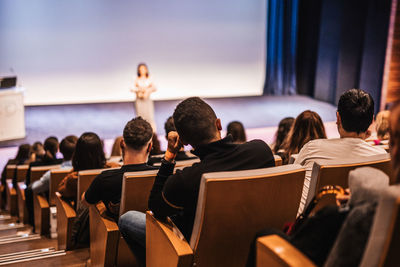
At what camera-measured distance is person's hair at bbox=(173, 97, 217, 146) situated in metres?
1.78

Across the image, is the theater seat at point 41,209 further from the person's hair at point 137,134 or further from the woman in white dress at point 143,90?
the woman in white dress at point 143,90

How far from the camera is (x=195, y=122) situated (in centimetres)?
178

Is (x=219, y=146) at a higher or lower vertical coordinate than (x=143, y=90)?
higher

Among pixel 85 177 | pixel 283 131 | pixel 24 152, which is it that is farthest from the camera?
pixel 24 152

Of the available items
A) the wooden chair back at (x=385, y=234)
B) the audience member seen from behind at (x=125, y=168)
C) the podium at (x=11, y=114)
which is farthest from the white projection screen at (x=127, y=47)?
the wooden chair back at (x=385, y=234)

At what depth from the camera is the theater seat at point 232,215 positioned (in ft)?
5.15

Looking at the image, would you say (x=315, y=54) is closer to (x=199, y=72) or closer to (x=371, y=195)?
(x=199, y=72)

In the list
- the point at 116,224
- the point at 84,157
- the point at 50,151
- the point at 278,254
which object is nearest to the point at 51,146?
the point at 50,151

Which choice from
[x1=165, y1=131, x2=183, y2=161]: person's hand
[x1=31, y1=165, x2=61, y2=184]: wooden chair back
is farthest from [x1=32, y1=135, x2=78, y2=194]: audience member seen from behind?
[x1=165, y1=131, x2=183, y2=161]: person's hand

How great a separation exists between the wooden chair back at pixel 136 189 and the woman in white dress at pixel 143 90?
4.83m

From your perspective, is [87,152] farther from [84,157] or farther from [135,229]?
[135,229]

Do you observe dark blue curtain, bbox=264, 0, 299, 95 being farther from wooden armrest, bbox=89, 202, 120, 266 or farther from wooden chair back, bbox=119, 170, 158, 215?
wooden chair back, bbox=119, 170, 158, 215

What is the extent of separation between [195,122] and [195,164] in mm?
168

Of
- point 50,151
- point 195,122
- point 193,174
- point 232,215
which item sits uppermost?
point 195,122
